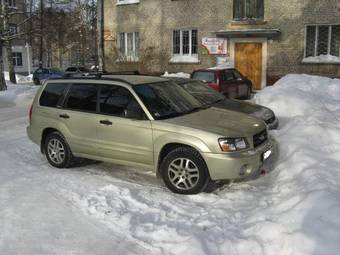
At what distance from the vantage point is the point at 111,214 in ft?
17.5

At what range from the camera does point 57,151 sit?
771cm

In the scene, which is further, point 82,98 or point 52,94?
point 52,94

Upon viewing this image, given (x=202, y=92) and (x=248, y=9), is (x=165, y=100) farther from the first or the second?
(x=248, y=9)

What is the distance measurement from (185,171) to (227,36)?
17.5m

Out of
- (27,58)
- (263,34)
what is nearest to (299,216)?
(263,34)

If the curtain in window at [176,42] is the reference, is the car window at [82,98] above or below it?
below

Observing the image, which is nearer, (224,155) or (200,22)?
(224,155)

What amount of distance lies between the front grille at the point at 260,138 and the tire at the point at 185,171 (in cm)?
85

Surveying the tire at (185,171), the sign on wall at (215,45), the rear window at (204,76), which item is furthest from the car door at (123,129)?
the sign on wall at (215,45)

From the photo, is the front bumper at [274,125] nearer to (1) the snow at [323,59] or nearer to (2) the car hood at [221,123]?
(2) the car hood at [221,123]

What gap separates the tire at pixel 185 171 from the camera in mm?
5984

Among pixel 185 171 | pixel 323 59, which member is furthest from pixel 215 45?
pixel 185 171

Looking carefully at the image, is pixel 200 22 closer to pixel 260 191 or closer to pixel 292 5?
pixel 292 5

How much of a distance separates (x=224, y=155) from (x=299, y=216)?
145 cm
